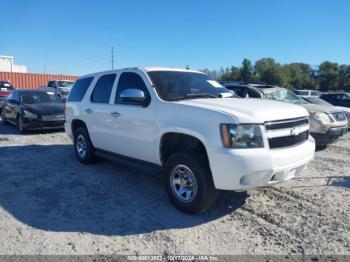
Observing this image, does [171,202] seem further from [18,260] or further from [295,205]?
[18,260]

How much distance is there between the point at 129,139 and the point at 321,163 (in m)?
4.28

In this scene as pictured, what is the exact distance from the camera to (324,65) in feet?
216

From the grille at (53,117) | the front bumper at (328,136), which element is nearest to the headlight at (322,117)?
the front bumper at (328,136)

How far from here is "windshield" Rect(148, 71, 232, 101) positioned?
5059 millimetres

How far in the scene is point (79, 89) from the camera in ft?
23.8

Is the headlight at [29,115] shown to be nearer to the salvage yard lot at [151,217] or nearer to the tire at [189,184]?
the salvage yard lot at [151,217]

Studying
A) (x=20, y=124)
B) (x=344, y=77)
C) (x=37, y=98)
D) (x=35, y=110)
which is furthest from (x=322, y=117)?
(x=344, y=77)

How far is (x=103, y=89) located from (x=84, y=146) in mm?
1400

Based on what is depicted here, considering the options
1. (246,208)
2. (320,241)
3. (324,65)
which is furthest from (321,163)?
(324,65)

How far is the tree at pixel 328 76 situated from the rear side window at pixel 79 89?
62693mm

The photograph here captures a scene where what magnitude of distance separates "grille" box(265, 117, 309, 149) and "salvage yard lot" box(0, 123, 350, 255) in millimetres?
946

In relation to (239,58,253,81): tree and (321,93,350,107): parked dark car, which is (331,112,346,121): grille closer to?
(321,93,350,107): parked dark car

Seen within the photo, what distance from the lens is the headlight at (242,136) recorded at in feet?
12.9

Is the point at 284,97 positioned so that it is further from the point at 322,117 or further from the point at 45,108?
the point at 45,108
